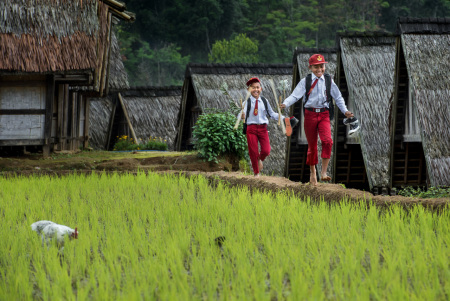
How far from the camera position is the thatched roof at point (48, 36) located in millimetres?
11398

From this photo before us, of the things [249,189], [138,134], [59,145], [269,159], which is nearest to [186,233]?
A: [249,189]

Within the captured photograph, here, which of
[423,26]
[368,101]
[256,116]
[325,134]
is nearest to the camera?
[325,134]

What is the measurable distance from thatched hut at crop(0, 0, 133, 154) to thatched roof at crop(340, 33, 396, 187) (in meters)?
4.88

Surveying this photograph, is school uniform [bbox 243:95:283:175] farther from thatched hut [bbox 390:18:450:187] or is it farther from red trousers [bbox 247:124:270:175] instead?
thatched hut [bbox 390:18:450:187]

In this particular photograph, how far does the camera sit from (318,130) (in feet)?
25.2

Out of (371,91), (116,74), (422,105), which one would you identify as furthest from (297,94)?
(116,74)

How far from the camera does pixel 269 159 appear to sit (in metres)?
16.3

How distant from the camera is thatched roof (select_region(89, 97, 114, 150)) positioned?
23.0m

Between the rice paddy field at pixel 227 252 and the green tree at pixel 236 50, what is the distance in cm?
2719

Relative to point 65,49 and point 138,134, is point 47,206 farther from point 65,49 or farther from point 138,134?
point 138,134

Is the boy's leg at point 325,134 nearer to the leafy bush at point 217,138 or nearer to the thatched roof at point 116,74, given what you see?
the leafy bush at point 217,138

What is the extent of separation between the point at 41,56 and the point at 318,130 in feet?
19.6

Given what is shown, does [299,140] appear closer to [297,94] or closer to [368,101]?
[368,101]

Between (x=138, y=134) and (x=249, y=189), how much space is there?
1433 centimetres
